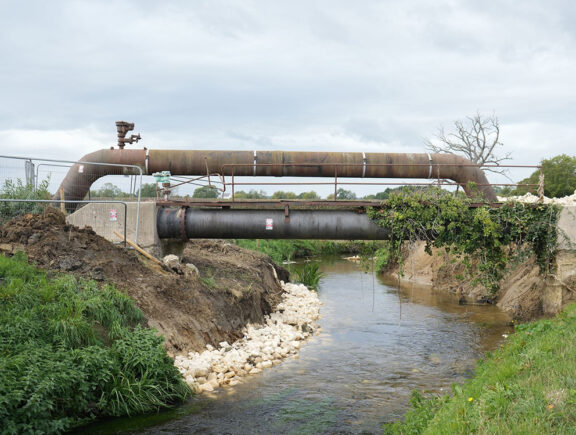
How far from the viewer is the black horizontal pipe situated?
14.9m

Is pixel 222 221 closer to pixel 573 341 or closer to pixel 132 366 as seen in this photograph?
pixel 132 366

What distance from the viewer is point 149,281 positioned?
12469mm

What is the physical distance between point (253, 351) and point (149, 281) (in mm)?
3043

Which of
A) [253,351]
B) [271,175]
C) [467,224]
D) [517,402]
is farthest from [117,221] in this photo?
[517,402]

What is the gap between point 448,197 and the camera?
14.6 meters

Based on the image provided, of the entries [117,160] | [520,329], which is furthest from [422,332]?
[117,160]

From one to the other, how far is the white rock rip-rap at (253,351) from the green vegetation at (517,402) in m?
3.92

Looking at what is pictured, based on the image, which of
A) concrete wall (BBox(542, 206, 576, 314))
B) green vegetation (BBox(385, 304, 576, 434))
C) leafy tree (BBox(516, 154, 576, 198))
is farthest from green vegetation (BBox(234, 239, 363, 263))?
green vegetation (BBox(385, 304, 576, 434))

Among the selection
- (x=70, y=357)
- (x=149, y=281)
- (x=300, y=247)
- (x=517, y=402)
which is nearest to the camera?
(x=517, y=402)

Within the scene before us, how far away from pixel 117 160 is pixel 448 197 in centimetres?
1102

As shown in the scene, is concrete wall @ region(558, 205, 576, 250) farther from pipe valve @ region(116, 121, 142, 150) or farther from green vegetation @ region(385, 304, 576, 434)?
pipe valve @ region(116, 121, 142, 150)

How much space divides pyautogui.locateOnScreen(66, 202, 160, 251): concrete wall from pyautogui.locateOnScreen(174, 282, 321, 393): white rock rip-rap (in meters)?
3.96

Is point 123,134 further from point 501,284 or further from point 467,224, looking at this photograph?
point 501,284

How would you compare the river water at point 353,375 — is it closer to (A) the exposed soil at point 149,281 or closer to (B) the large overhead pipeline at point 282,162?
(A) the exposed soil at point 149,281
